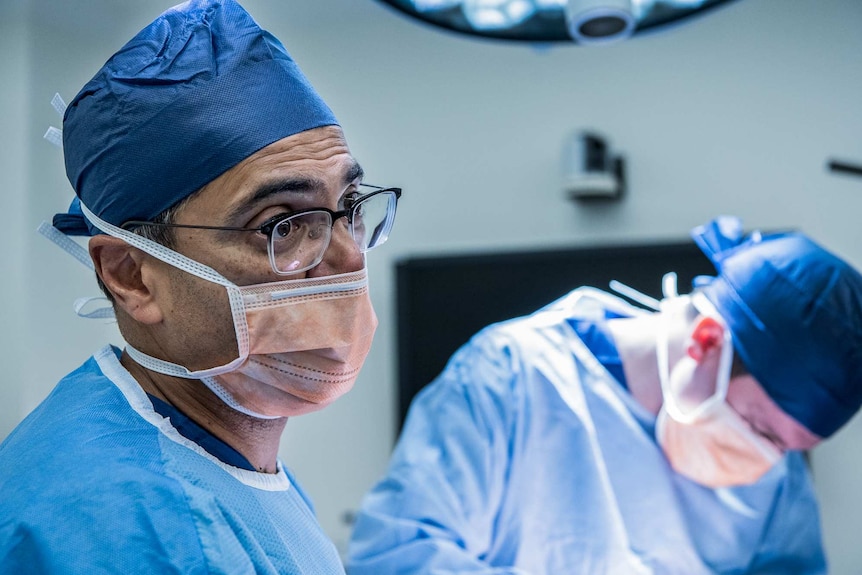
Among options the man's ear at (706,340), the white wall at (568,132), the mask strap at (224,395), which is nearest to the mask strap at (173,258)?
the mask strap at (224,395)

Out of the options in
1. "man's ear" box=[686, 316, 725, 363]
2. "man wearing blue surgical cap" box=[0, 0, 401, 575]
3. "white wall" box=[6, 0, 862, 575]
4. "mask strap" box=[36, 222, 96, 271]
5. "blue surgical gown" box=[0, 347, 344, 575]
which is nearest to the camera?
"blue surgical gown" box=[0, 347, 344, 575]

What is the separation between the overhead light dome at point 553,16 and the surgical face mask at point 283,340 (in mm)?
339

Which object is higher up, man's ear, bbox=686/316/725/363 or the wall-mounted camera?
the wall-mounted camera

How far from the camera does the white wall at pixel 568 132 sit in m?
2.72

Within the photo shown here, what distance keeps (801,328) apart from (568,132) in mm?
1470

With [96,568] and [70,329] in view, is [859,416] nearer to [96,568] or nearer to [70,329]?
[70,329]

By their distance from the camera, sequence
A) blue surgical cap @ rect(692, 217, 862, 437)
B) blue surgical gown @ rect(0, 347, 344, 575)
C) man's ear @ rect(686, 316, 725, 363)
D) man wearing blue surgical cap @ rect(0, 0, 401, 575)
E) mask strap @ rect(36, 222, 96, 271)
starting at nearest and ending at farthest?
blue surgical gown @ rect(0, 347, 344, 575) → man wearing blue surgical cap @ rect(0, 0, 401, 575) → mask strap @ rect(36, 222, 96, 271) → blue surgical cap @ rect(692, 217, 862, 437) → man's ear @ rect(686, 316, 725, 363)

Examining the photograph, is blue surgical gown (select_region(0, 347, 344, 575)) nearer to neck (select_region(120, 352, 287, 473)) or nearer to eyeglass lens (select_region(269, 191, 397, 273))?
neck (select_region(120, 352, 287, 473))

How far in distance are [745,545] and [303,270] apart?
142cm

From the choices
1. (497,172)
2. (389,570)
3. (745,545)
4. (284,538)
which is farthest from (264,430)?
(497,172)

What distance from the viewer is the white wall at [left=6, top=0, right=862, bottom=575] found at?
2.72m

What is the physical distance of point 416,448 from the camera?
1729mm

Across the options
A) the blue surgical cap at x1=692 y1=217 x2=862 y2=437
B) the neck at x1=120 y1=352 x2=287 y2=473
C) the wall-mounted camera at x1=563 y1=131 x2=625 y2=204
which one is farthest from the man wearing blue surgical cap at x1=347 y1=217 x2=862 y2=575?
the wall-mounted camera at x1=563 y1=131 x2=625 y2=204

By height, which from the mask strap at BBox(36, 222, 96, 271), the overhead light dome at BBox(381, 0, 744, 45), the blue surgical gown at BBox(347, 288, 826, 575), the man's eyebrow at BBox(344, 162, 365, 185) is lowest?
the blue surgical gown at BBox(347, 288, 826, 575)
